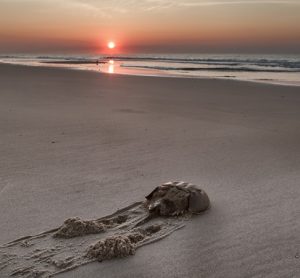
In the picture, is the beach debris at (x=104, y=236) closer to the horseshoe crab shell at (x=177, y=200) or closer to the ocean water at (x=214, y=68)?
the horseshoe crab shell at (x=177, y=200)

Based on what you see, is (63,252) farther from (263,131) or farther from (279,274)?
(263,131)

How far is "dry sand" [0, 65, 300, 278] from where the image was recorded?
2.82 metres

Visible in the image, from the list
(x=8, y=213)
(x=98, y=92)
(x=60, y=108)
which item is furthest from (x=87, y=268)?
(x=98, y=92)

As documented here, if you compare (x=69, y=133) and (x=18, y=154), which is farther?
(x=69, y=133)

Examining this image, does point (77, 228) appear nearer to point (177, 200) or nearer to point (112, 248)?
point (112, 248)

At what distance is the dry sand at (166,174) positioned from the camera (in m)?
2.82

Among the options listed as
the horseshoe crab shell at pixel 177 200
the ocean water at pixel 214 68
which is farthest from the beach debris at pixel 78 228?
the ocean water at pixel 214 68

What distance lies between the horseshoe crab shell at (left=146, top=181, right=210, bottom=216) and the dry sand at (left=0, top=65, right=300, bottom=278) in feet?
0.38

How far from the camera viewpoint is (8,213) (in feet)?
11.2

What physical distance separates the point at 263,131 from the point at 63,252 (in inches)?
178

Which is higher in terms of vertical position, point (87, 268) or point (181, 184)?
point (181, 184)

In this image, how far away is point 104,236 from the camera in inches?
120

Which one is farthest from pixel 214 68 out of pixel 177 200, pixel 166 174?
pixel 177 200

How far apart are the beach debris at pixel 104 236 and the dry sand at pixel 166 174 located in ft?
0.30
